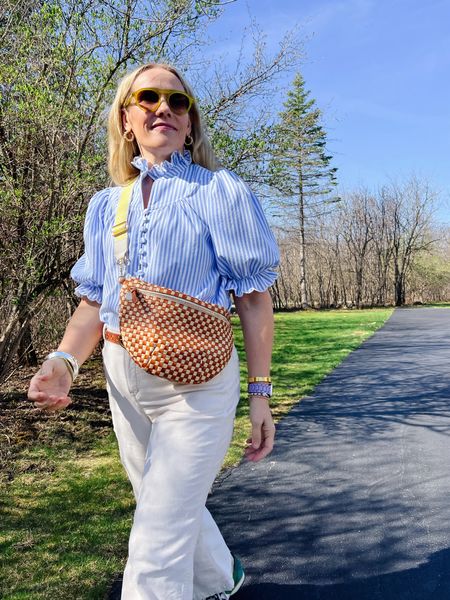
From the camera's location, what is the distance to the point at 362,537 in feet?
10.2

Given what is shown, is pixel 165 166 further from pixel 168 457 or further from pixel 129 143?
pixel 168 457

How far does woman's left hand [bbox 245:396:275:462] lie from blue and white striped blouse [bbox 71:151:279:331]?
356 mm

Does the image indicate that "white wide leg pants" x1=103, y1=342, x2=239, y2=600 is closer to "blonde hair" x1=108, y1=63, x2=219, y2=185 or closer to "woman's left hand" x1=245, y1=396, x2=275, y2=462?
"woman's left hand" x1=245, y1=396, x2=275, y2=462

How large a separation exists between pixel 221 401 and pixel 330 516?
1.95 meters

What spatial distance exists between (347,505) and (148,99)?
2.72 meters

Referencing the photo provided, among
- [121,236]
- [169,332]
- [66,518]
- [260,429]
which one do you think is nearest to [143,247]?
[121,236]

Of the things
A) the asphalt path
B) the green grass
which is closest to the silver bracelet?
the green grass

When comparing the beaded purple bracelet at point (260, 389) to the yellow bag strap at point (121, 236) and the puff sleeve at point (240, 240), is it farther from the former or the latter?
the yellow bag strap at point (121, 236)

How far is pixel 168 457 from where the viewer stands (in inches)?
68.5

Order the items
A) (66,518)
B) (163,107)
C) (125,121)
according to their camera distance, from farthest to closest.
Result: (66,518), (125,121), (163,107)

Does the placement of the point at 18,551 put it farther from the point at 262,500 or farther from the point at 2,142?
the point at 2,142

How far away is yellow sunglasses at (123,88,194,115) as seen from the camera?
1.97 m

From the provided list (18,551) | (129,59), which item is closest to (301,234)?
(129,59)

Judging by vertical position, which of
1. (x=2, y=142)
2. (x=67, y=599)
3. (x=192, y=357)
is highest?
(x=2, y=142)
